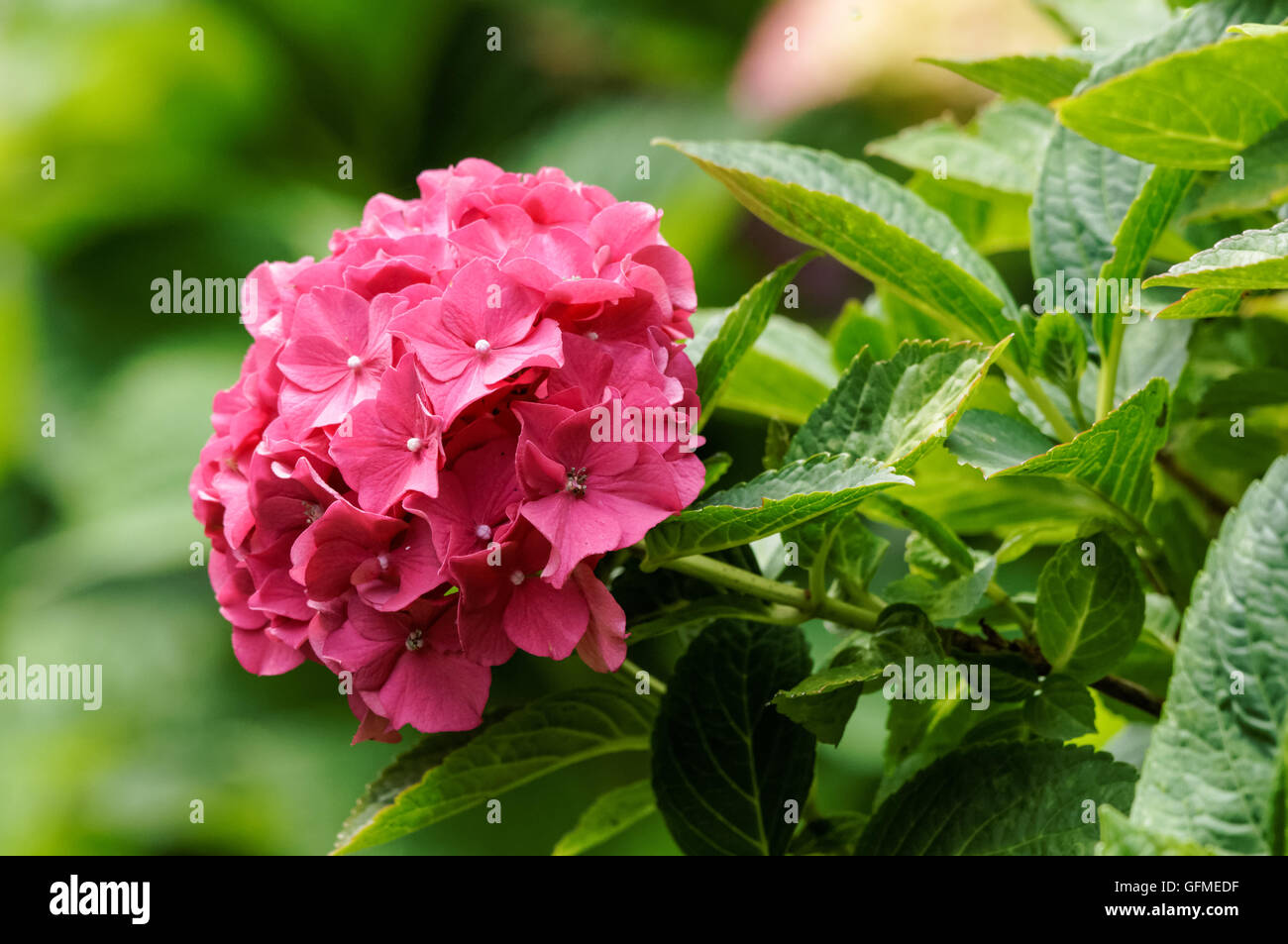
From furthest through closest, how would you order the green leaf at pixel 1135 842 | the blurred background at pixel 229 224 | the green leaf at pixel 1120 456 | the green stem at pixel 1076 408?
the blurred background at pixel 229 224 → the green stem at pixel 1076 408 → the green leaf at pixel 1120 456 → the green leaf at pixel 1135 842

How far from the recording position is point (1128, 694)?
1.88 feet

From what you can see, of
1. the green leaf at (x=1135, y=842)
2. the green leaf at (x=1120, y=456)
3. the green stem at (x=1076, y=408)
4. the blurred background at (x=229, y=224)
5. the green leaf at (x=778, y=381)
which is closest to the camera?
the green leaf at (x=1135, y=842)

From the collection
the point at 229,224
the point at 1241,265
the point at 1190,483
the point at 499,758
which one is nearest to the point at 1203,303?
the point at 1241,265

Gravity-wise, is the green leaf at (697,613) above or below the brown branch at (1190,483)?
below

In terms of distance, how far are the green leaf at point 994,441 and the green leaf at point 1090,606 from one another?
2.0 inches

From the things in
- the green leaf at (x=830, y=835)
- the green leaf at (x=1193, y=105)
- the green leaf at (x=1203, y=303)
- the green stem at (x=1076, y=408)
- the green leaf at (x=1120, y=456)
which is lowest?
→ the green leaf at (x=830, y=835)

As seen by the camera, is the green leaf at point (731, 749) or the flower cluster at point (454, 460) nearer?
the flower cluster at point (454, 460)

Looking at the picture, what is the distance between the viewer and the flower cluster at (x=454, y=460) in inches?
17.9

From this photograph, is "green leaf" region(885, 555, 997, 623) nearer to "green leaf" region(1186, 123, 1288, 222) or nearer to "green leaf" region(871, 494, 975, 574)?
"green leaf" region(871, 494, 975, 574)

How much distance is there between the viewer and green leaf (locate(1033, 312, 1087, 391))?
555 millimetres

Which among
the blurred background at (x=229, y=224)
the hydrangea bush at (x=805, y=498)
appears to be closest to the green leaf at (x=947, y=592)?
the hydrangea bush at (x=805, y=498)

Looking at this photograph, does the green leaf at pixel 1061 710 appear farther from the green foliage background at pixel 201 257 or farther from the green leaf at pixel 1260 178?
the green foliage background at pixel 201 257

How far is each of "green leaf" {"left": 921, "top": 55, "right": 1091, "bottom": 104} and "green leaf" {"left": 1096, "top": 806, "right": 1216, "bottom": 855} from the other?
40 cm

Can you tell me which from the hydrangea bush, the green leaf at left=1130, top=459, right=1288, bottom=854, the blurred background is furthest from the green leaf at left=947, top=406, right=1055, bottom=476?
the blurred background
